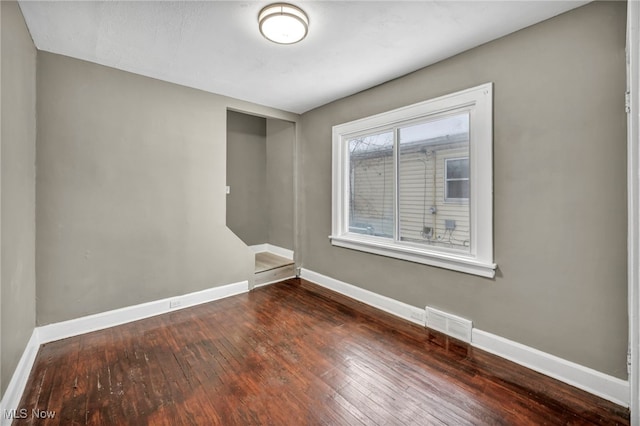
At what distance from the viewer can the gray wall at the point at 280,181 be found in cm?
445

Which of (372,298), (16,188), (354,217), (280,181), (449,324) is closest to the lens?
(16,188)

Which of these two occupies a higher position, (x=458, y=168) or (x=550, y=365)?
(x=458, y=168)

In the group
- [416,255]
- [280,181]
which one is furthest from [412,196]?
[280,181]

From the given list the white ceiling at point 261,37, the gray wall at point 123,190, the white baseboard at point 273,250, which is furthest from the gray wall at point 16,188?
the white baseboard at point 273,250

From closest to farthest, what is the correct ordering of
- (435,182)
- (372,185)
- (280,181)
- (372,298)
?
(435,182)
(372,298)
(372,185)
(280,181)

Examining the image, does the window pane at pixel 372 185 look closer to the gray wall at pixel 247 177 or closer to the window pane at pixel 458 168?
the window pane at pixel 458 168

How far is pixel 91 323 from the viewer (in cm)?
261

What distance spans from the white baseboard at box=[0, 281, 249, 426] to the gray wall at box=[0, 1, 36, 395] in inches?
3.4

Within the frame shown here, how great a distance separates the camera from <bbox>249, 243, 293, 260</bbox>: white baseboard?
4.58 metres

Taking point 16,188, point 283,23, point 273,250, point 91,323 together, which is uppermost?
point 283,23

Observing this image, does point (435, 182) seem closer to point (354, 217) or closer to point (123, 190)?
point (354, 217)

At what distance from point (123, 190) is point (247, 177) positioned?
88.3 inches

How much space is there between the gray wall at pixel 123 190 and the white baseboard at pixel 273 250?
3.80ft

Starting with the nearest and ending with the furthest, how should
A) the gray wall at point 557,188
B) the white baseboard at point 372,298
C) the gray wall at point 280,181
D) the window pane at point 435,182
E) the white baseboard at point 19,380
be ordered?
the white baseboard at point 19,380 → the gray wall at point 557,188 → the window pane at point 435,182 → the white baseboard at point 372,298 → the gray wall at point 280,181
